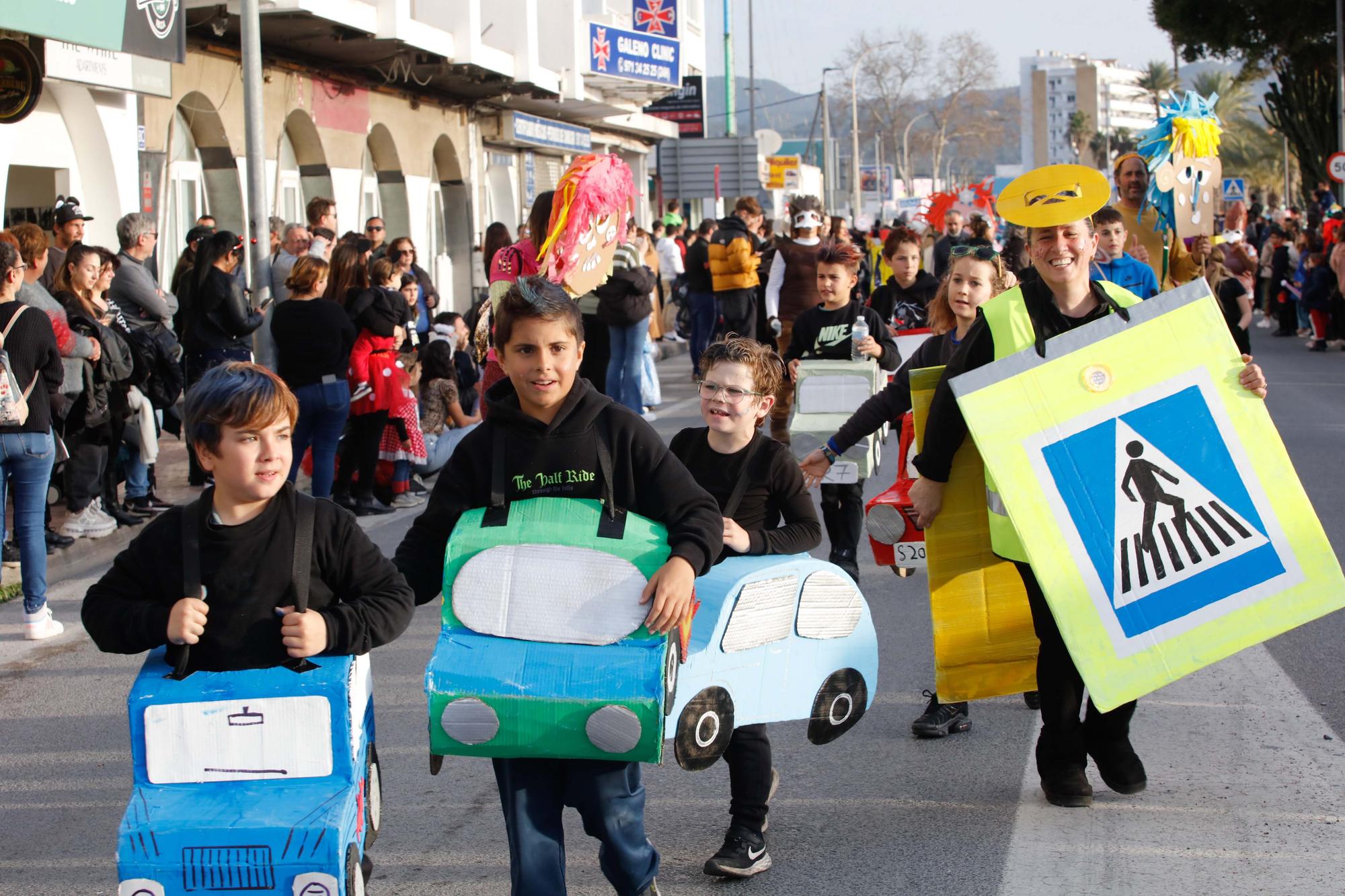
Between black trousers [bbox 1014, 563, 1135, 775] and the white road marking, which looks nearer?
the white road marking

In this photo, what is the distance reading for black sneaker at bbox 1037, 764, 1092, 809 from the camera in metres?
4.49

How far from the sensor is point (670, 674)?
3262 mm

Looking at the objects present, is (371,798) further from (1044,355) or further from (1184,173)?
(1184,173)

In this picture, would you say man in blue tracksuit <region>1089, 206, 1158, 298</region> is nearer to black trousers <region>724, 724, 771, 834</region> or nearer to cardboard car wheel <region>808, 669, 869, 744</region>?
cardboard car wheel <region>808, 669, 869, 744</region>

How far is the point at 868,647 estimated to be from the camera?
4.02 meters

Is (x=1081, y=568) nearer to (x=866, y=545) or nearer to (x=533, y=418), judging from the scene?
(x=533, y=418)

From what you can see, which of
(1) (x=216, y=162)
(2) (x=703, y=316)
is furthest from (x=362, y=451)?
(1) (x=216, y=162)

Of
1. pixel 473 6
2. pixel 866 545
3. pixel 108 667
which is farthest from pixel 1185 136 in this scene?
pixel 473 6

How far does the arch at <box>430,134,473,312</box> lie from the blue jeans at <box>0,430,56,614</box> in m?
19.6

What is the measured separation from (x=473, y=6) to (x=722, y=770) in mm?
19218

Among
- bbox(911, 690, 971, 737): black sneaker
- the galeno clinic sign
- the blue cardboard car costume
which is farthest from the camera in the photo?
the galeno clinic sign

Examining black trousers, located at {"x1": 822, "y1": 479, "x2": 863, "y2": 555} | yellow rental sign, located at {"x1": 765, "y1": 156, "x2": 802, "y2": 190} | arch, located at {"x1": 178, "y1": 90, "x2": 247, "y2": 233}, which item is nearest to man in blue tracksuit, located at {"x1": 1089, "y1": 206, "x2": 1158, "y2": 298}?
black trousers, located at {"x1": 822, "y1": 479, "x2": 863, "y2": 555}

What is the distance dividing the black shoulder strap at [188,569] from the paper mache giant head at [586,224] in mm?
3849

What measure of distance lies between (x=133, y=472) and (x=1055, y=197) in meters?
7.38
